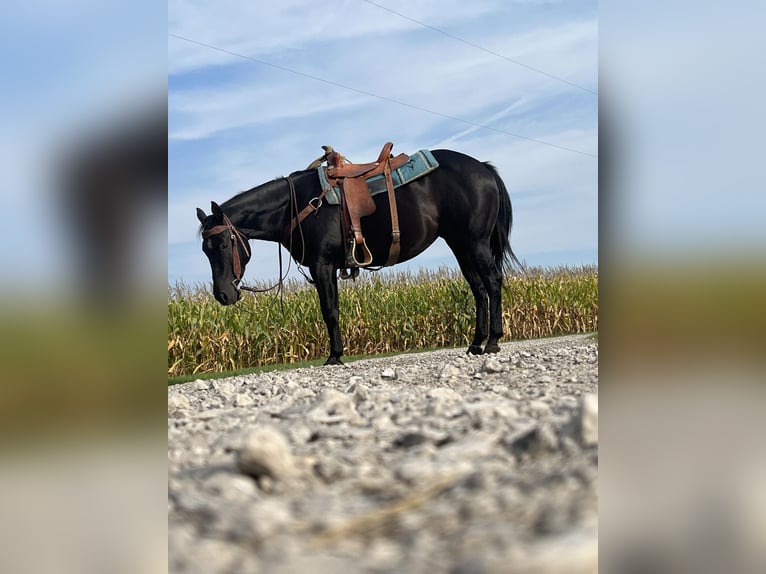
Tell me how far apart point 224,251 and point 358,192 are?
141 cm

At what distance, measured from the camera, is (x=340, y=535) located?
1.40 meters

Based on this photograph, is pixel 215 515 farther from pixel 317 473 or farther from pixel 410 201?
pixel 410 201

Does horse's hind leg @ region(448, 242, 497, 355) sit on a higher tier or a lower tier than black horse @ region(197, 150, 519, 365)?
lower

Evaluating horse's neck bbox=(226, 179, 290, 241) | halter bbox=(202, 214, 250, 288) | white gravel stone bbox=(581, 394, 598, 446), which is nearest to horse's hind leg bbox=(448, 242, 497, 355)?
horse's neck bbox=(226, 179, 290, 241)

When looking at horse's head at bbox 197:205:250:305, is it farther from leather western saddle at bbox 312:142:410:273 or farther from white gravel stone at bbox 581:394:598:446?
white gravel stone at bbox 581:394:598:446

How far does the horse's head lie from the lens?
6406mm

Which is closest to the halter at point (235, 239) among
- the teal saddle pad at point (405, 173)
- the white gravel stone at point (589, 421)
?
the teal saddle pad at point (405, 173)

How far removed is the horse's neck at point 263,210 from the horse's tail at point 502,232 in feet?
7.20

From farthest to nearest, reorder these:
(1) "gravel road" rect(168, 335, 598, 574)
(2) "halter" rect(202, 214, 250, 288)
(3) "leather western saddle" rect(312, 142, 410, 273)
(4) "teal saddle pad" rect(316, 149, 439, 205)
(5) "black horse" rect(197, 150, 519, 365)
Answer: (4) "teal saddle pad" rect(316, 149, 439, 205) → (3) "leather western saddle" rect(312, 142, 410, 273) → (5) "black horse" rect(197, 150, 519, 365) → (2) "halter" rect(202, 214, 250, 288) → (1) "gravel road" rect(168, 335, 598, 574)

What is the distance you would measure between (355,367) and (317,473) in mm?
4445

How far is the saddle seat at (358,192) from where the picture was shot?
263 inches

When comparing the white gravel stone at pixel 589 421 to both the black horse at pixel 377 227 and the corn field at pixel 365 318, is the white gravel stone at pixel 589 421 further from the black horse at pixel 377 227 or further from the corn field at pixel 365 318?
the corn field at pixel 365 318

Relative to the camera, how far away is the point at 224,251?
647 centimetres
